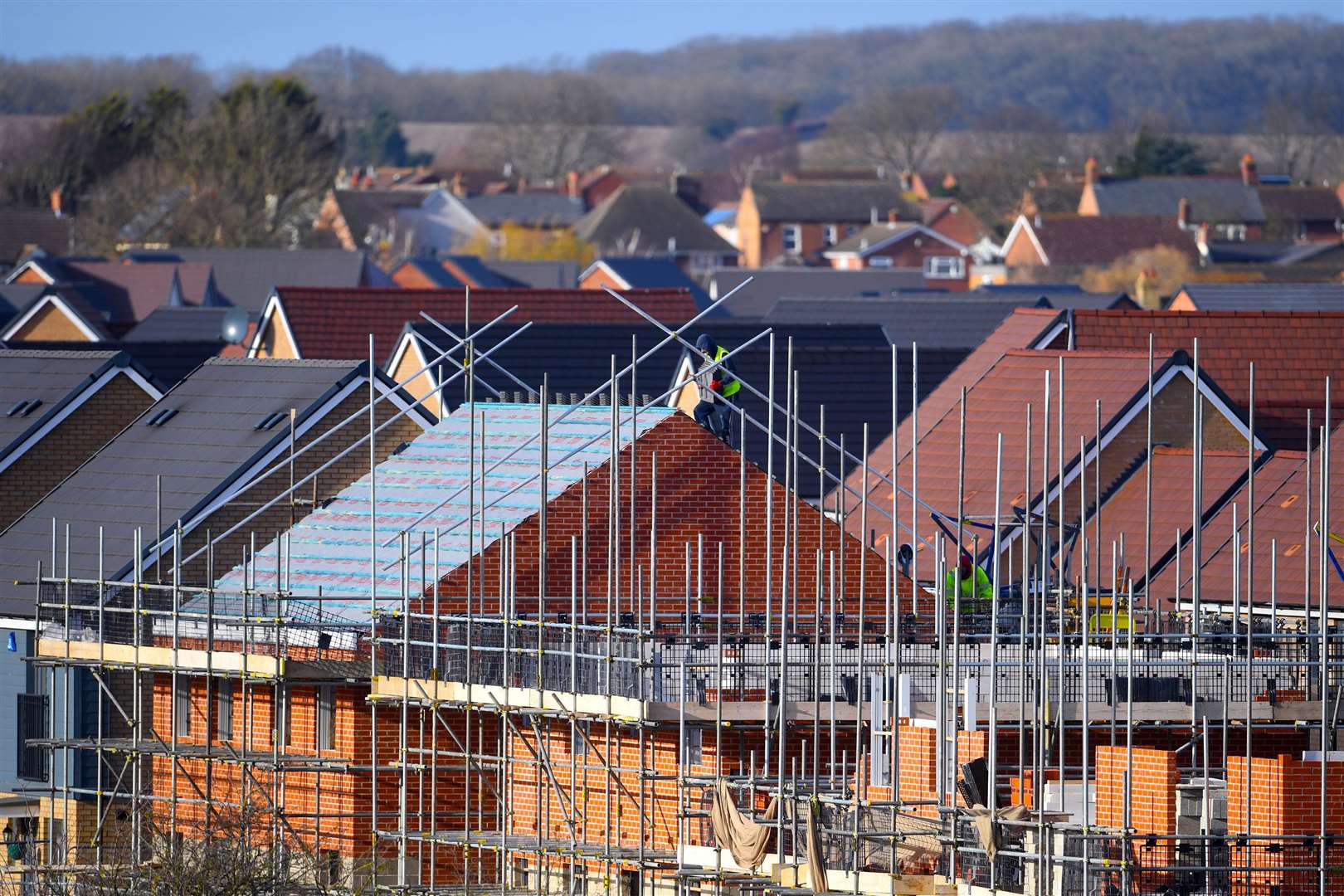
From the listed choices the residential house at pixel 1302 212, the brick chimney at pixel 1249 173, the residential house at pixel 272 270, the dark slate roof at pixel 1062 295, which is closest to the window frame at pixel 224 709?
the dark slate roof at pixel 1062 295

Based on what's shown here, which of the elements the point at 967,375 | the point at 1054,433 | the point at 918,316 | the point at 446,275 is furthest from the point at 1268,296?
the point at 446,275

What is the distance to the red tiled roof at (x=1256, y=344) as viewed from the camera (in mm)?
36219

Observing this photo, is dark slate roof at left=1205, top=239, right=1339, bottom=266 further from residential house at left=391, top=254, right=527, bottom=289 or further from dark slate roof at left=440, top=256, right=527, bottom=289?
residential house at left=391, top=254, right=527, bottom=289

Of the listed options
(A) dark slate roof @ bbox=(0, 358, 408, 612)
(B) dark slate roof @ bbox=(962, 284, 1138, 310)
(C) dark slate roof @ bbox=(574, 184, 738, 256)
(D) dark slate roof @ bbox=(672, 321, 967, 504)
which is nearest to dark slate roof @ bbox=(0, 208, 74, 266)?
(C) dark slate roof @ bbox=(574, 184, 738, 256)

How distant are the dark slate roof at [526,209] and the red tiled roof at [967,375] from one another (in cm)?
10195

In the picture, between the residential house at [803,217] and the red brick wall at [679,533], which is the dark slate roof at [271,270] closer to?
the residential house at [803,217]

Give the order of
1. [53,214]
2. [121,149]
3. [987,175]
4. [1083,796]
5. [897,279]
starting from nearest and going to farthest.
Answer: [1083,796], [897,279], [53,214], [121,149], [987,175]

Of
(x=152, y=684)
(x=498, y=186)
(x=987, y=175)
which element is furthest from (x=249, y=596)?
(x=498, y=186)

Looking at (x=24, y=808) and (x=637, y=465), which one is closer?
(x=637, y=465)

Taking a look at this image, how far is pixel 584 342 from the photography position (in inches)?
1598

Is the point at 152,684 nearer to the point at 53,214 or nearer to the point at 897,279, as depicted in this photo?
the point at 897,279

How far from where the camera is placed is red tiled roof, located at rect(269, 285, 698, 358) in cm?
4528

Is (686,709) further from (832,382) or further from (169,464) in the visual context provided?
(832,382)

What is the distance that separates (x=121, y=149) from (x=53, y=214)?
13764 mm
